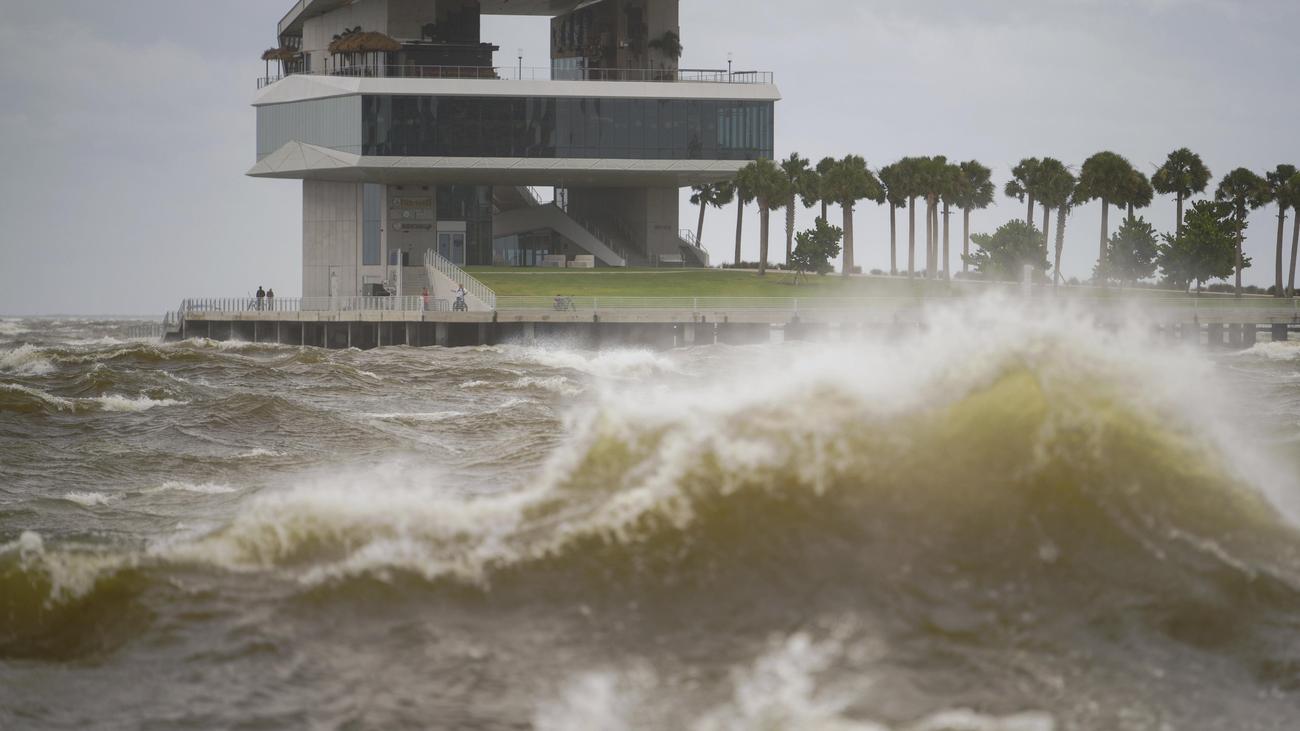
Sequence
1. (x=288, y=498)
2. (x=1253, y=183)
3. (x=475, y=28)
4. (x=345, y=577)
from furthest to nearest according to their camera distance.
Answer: (x=1253, y=183), (x=475, y=28), (x=288, y=498), (x=345, y=577)

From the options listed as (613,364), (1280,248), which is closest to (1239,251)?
(1280,248)

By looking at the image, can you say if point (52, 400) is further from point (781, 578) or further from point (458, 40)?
point (458, 40)

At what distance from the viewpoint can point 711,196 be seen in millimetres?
115938

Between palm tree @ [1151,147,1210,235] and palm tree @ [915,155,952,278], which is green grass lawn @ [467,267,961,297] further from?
palm tree @ [1151,147,1210,235]

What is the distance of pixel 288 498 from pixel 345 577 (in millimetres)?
1353

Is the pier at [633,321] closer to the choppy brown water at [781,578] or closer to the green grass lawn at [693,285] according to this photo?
the green grass lawn at [693,285]

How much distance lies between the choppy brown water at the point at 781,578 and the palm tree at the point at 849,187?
76734 millimetres

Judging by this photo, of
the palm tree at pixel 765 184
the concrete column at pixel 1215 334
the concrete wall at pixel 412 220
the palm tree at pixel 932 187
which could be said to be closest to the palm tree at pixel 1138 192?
the palm tree at pixel 932 187

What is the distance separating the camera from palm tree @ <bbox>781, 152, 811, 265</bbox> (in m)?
89.4

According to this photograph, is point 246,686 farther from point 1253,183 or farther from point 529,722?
point 1253,183

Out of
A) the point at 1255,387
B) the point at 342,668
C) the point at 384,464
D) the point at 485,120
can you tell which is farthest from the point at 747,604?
the point at 485,120

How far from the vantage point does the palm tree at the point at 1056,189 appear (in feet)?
302

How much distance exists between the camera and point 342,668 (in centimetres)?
675

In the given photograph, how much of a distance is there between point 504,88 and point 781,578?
71.3 meters
